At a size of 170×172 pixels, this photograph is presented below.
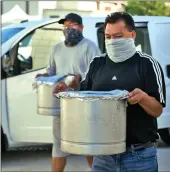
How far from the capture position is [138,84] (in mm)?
2594

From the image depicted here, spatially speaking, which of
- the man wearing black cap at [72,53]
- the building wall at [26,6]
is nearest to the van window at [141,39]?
the man wearing black cap at [72,53]

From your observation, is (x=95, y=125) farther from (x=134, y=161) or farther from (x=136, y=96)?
(x=134, y=161)

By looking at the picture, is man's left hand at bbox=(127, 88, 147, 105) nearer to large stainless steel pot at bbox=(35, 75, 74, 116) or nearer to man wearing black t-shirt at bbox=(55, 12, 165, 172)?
man wearing black t-shirt at bbox=(55, 12, 165, 172)

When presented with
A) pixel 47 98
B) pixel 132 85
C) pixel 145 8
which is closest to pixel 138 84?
pixel 132 85

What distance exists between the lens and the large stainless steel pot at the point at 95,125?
240cm

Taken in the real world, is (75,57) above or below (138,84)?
above

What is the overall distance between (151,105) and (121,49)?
37 centimetres

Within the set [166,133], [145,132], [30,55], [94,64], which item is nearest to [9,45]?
[30,55]

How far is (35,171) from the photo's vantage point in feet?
18.5

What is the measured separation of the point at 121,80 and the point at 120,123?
31 centimetres

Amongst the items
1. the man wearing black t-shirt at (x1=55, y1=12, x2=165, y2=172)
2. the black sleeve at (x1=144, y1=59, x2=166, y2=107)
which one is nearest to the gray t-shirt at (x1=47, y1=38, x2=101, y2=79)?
the man wearing black t-shirt at (x1=55, y1=12, x2=165, y2=172)

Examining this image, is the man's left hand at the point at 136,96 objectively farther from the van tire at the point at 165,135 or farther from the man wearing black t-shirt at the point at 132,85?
the van tire at the point at 165,135

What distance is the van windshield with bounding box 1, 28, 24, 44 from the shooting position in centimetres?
604

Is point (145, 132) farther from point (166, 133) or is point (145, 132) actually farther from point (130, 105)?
point (166, 133)
